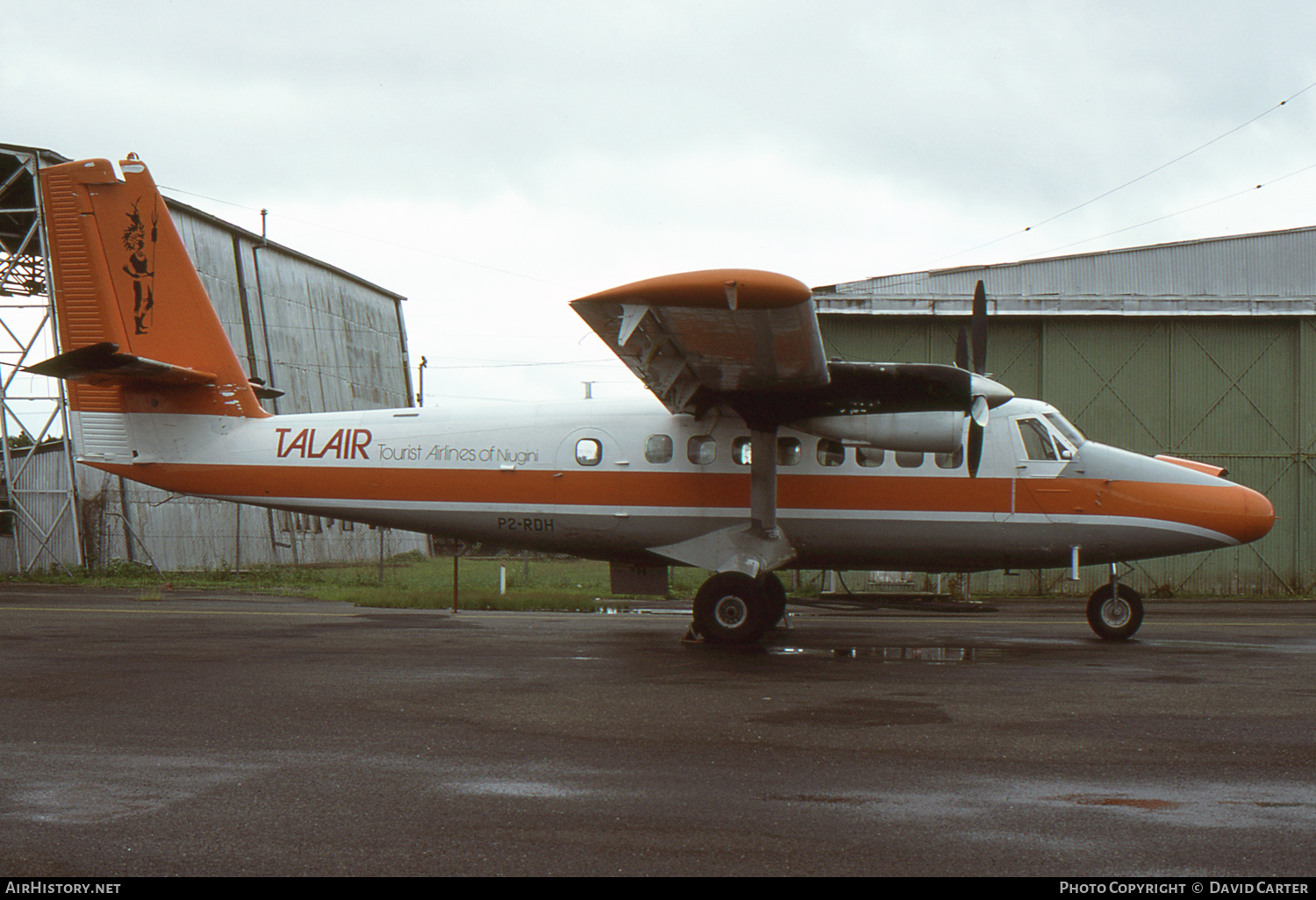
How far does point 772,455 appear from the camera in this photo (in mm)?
12500

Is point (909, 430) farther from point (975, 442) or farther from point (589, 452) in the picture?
point (589, 452)

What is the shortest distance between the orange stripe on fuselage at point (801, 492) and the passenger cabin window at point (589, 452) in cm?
16

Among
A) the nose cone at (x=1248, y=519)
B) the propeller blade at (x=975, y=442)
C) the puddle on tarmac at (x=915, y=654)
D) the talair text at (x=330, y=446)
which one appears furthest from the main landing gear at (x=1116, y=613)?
the talair text at (x=330, y=446)

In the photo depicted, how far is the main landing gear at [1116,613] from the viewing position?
43.7 feet

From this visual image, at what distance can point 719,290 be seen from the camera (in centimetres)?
906

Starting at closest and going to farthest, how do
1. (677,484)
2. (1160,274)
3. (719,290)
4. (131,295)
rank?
(719,290) → (677,484) → (131,295) → (1160,274)

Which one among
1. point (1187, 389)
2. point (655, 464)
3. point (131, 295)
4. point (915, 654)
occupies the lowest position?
point (915, 654)

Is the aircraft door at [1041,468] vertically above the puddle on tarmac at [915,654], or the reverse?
the aircraft door at [1041,468]

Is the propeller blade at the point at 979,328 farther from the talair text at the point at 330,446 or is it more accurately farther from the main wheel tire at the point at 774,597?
the talair text at the point at 330,446

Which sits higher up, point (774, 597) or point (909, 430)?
point (909, 430)

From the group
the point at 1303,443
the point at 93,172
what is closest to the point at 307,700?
the point at 93,172

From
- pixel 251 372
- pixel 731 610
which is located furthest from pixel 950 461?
pixel 251 372

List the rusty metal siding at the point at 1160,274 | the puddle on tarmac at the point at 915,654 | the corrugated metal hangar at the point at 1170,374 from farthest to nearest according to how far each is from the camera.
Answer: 1. the rusty metal siding at the point at 1160,274
2. the corrugated metal hangar at the point at 1170,374
3. the puddle on tarmac at the point at 915,654

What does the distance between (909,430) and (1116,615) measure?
13.4 feet
